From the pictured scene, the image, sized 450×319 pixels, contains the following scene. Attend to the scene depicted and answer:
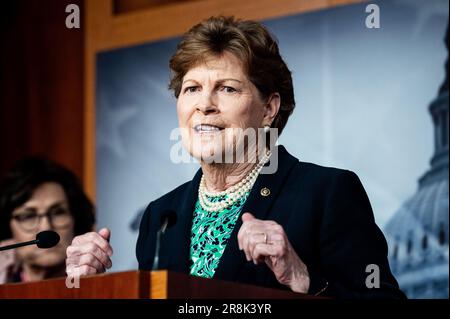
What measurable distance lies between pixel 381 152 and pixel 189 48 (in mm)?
1757

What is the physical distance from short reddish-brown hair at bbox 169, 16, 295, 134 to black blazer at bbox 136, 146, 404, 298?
0.25m

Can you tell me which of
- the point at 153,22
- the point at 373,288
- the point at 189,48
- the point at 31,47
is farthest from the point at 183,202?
the point at 31,47

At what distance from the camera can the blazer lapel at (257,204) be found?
238 centimetres

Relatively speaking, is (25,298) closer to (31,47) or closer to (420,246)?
(420,246)

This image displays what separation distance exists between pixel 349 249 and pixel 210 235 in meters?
0.42

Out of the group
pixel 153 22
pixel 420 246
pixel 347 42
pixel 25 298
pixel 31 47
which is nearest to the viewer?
pixel 25 298

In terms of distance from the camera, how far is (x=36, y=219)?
14.1 feet

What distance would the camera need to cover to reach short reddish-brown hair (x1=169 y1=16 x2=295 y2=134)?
2650 millimetres

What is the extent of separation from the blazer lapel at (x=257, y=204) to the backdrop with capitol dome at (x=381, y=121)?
1579 mm

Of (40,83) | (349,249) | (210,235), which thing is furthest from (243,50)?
(40,83)

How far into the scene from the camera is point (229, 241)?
245cm

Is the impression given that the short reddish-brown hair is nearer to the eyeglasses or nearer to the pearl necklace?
the pearl necklace

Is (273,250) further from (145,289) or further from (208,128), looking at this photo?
(208,128)

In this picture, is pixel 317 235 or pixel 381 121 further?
pixel 381 121
